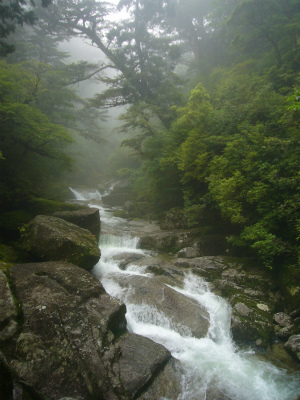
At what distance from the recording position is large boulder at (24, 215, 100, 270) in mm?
6605

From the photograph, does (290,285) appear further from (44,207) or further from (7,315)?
(44,207)

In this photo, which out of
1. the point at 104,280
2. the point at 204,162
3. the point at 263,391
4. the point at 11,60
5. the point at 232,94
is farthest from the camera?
the point at 11,60

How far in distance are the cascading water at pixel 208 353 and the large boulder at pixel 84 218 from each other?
2.69 m

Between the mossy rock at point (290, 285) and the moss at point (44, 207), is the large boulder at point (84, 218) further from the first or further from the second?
the mossy rock at point (290, 285)

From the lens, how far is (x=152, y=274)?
7836 mm

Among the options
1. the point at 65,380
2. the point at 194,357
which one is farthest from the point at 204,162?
the point at 65,380

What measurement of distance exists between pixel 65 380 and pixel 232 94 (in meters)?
13.0

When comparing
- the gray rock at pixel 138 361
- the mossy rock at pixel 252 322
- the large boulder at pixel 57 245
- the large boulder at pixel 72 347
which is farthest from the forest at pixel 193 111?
the large boulder at pixel 72 347

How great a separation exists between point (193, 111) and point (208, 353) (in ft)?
32.0

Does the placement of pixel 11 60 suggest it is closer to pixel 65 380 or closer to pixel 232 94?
pixel 232 94

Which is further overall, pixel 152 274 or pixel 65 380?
pixel 152 274

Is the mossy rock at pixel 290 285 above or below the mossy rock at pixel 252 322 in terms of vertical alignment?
above

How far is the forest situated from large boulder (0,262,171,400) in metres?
4.49

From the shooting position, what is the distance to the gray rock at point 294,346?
15.4 ft
